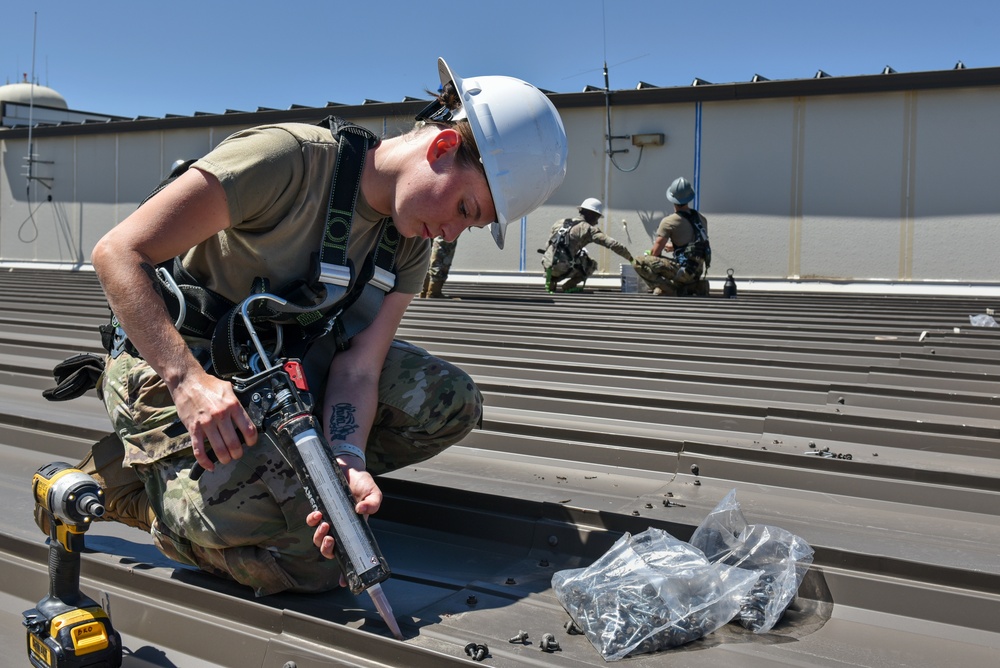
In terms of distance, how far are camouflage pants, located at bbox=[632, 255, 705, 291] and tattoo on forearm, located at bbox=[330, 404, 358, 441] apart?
23.3ft

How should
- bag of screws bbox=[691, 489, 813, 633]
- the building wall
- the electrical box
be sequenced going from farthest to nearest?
the electrical box, the building wall, bag of screws bbox=[691, 489, 813, 633]

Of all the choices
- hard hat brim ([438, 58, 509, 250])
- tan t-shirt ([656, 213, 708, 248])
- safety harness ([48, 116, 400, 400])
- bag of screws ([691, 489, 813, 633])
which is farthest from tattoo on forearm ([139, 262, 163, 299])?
tan t-shirt ([656, 213, 708, 248])

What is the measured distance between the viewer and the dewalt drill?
173 centimetres

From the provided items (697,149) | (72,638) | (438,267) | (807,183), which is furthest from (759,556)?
(697,149)

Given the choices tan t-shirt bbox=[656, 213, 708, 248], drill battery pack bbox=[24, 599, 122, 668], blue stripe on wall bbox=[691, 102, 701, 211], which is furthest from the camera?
blue stripe on wall bbox=[691, 102, 701, 211]

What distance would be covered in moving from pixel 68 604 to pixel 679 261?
7.89m

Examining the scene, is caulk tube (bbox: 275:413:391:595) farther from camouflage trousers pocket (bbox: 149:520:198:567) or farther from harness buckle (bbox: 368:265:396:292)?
harness buckle (bbox: 368:265:396:292)

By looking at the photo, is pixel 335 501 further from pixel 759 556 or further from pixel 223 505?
pixel 759 556

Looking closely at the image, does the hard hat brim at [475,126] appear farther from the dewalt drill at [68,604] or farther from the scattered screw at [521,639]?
the dewalt drill at [68,604]

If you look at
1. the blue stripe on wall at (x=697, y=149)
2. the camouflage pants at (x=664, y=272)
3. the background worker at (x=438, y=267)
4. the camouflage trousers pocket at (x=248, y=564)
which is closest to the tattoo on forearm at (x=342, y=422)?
the camouflage trousers pocket at (x=248, y=564)

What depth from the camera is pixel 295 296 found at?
2109 mm

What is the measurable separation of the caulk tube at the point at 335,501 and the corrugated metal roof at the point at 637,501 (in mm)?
126

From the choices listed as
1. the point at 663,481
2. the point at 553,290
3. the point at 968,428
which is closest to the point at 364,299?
the point at 663,481

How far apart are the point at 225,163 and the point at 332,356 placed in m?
0.65
